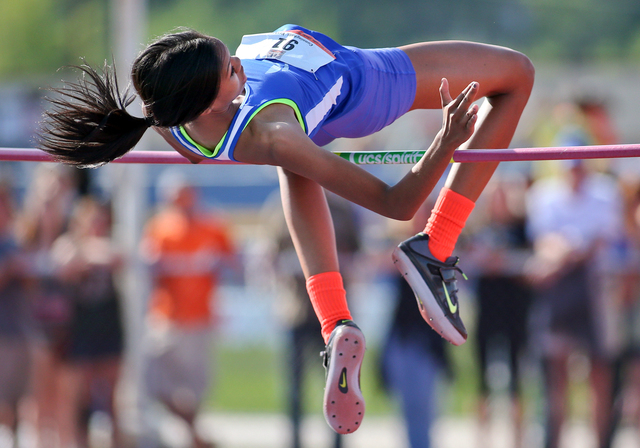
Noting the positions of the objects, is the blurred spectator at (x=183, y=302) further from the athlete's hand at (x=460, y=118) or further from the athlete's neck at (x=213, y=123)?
the athlete's hand at (x=460, y=118)

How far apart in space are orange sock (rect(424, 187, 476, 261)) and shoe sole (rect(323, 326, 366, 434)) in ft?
1.50

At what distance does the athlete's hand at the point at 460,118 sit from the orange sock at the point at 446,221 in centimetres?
59

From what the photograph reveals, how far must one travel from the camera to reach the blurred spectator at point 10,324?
538 cm

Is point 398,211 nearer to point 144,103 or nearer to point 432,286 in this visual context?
point 432,286

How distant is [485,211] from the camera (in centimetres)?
588

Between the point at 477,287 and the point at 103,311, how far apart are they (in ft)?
7.95

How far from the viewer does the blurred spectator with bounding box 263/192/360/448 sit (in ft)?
17.8

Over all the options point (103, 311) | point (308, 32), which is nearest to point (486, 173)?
point (308, 32)

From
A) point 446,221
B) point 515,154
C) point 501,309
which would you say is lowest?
point 501,309

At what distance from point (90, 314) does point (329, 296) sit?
2884 millimetres

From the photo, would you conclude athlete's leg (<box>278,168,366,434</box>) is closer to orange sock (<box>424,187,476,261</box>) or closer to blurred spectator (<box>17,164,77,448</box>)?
orange sock (<box>424,187,476,261</box>)

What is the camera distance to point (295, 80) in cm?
275

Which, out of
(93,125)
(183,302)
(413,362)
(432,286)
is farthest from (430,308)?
(183,302)

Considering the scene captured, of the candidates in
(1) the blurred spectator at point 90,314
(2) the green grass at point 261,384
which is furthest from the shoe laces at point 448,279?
(1) the blurred spectator at point 90,314
